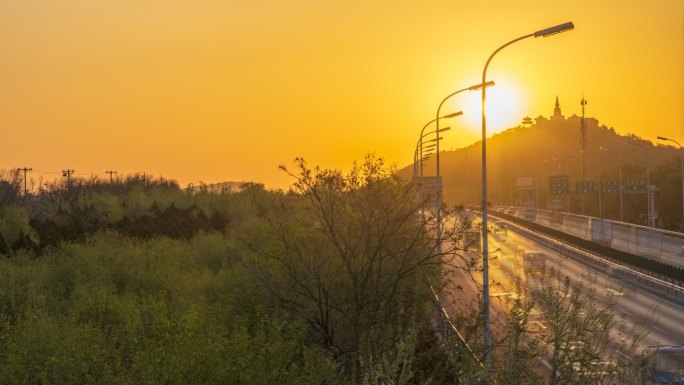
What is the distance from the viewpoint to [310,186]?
947 inches

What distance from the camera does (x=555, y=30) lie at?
2386 centimetres

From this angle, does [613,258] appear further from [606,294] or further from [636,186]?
[636,186]

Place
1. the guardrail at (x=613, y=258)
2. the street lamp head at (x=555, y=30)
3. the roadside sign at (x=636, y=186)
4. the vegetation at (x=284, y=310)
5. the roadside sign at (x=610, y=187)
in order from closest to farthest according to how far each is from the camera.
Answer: the vegetation at (x=284, y=310), the street lamp head at (x=555, y=30), the guardrail at (x=613, y=258), the roadside sign at (x=636, y=186), the roadside sign at (x=610, y=187)

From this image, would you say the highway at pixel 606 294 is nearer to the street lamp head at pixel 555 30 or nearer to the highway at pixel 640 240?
the highway at pixel 640 240

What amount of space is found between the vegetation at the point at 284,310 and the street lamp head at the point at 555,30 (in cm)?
533

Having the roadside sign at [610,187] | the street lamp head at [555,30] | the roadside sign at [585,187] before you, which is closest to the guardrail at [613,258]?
the roadside sign at [585,187]

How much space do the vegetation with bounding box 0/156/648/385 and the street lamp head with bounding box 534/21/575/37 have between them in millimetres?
5326

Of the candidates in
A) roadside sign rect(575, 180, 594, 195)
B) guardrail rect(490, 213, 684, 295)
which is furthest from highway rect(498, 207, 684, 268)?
roadside sign rect(575, 180, 594, 195)

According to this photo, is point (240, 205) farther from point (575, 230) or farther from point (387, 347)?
point (387, 347)

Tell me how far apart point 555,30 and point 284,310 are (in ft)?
32.9

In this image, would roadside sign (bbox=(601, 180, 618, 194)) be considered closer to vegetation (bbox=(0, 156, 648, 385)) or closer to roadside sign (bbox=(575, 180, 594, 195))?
roadside sign (bbox=(575, 180, 594, 195))

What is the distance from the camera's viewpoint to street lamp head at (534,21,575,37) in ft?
76.7

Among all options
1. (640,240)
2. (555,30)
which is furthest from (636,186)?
(555,30)

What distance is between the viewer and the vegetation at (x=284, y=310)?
15863 millimetres
